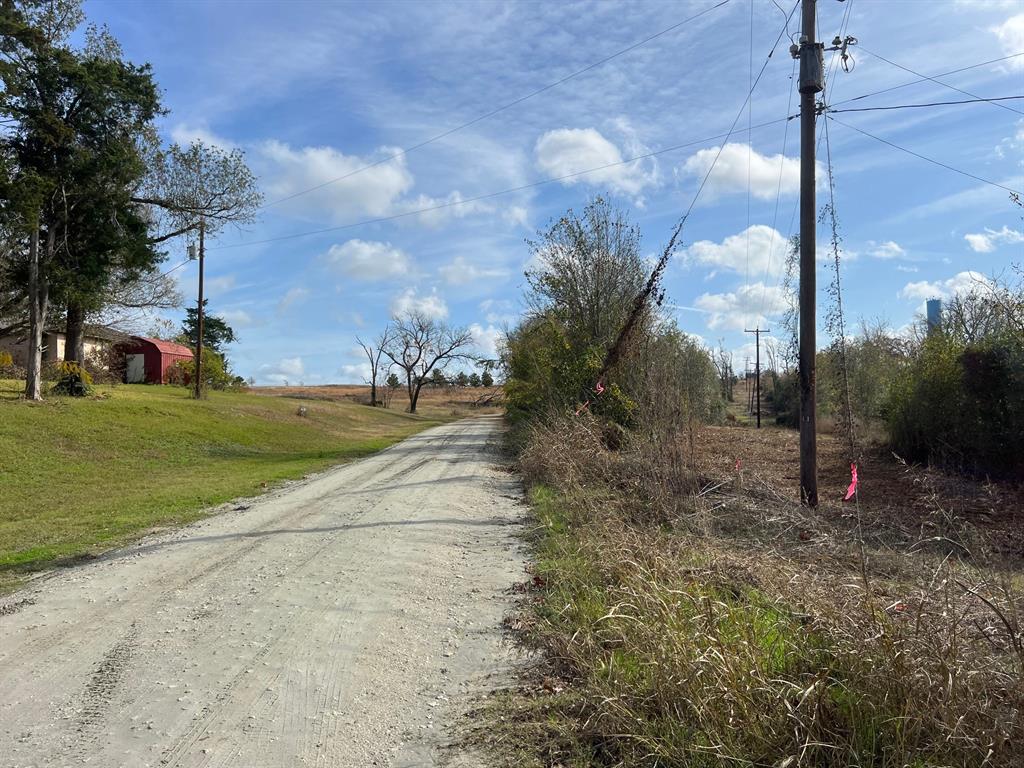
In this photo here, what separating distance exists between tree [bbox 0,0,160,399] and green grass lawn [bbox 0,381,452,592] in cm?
386

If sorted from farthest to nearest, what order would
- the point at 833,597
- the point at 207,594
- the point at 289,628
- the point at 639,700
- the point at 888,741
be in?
the point at 207,594
the point at 289,628
the point at 833,597
the point at 639,700
the point at 888,741

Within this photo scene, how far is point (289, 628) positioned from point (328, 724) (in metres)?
1.77

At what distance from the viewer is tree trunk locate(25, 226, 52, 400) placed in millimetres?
25500

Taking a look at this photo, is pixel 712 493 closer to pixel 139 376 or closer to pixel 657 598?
pixel 657 598

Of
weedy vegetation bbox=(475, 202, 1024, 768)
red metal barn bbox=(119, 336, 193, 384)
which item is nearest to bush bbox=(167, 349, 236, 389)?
red metal barn bbox=(119, 336, 193, 384)

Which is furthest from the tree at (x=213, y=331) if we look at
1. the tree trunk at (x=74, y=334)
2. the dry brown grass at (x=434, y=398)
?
the tree trunk at (x=74, y=334)

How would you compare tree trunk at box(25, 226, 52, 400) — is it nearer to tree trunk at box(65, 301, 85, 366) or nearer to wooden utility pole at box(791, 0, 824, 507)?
tree trunk at box(65, 301, 85, 366)

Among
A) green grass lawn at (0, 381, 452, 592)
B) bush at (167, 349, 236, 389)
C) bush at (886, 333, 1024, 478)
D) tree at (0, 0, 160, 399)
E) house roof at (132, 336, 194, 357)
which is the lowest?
green grass lawn at (0, 381, 452, 592)

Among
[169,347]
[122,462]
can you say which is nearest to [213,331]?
[169,347]

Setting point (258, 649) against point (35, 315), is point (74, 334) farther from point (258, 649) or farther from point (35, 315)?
point (258, 649)

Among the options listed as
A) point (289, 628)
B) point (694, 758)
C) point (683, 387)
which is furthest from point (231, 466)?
point (694, 758)

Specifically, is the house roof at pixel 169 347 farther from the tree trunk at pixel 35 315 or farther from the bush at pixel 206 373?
the tree trunk at pixel 35 315

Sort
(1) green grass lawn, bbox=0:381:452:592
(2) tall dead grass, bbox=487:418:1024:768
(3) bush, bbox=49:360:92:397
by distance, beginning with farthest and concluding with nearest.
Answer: (3) bush, bbox=49:360:92:397 → (1) green grass lawn, bbox=0:381:452:592 → (2) tall dead grass, bbox=487:418:1024:768

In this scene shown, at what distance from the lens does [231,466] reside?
21594 mm
